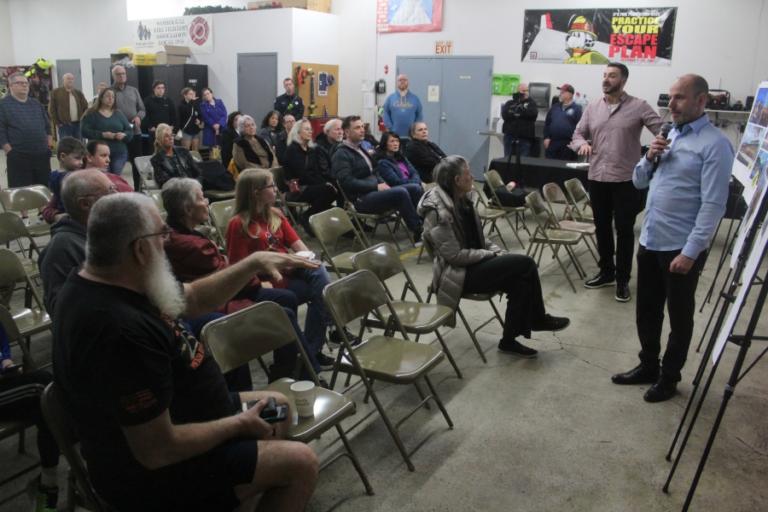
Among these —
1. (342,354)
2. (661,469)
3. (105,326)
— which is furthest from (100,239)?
(661,469)

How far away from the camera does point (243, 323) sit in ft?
7.95

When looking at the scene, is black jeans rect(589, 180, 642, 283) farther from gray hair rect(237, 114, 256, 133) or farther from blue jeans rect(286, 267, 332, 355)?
gray hair rect(237, 114, 256, 133)

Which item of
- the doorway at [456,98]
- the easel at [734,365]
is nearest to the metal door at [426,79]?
the doorway at [456,98]

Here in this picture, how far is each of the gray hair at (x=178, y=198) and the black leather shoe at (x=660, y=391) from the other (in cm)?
260

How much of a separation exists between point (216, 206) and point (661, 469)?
3.37 meters

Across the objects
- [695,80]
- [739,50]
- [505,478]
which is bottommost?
[505,478]

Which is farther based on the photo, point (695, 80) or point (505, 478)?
point (695, 80)

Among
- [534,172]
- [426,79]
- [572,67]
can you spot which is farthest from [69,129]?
[572,67]

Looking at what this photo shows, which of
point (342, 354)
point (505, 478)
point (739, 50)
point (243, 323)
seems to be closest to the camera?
point (243, 323)

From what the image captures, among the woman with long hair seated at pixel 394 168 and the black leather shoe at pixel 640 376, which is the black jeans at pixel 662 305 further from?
the woman with long hair seated at pixel 394 168

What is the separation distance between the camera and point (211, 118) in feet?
34.7

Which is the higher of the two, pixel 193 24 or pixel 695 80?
pixel 193 24

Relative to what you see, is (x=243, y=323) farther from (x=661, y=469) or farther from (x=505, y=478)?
(x=661, y=469)

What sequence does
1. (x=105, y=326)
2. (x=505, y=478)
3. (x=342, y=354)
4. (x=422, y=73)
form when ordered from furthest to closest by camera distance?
(x=422, y=73) → (x=342, y=354) → (x=505, y=478) → (x=105, y=326)
